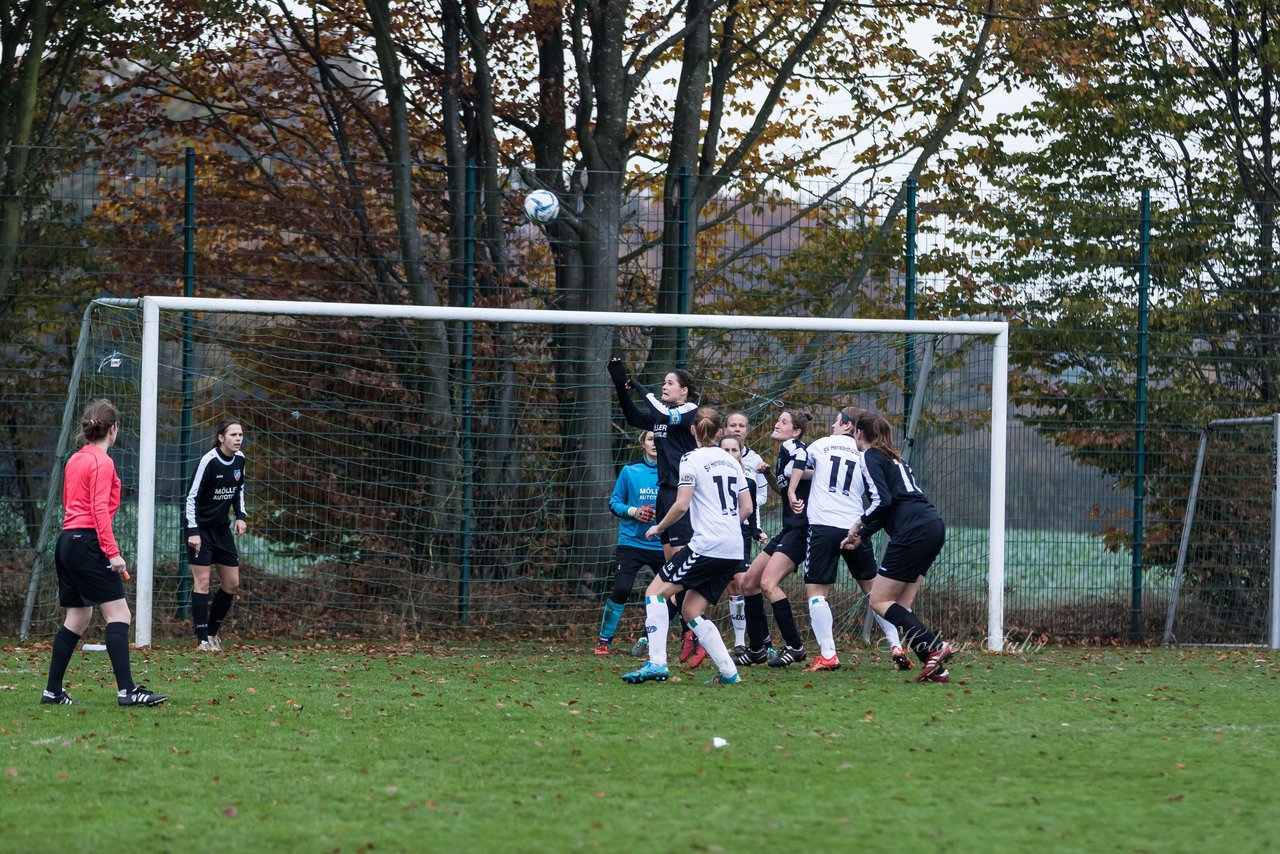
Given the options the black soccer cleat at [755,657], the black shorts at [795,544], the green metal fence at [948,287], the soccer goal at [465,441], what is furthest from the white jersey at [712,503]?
the green metal fence at [948,287]

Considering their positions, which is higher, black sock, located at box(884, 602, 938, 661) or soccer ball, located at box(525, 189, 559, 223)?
soccer ball, located at box(525, 189, 559, 223)

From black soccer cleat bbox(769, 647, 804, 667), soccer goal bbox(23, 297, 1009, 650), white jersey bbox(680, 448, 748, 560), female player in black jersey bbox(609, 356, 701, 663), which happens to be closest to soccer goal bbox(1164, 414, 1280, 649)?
soccer goal bbox(23, 297, 1009, 650)

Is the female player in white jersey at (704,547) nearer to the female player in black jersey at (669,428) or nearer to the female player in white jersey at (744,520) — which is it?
the female player in black jersey at (669,428)

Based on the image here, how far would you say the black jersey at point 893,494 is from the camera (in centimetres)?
947

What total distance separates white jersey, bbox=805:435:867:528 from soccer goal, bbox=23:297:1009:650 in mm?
2296

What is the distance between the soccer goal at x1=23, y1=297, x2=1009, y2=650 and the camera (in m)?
12.2

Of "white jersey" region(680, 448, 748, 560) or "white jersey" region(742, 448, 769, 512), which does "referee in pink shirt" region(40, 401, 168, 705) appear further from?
"white jersey" region(742, 448, 769, 512)

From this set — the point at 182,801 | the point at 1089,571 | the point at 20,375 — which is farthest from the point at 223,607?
the point at 1089,571

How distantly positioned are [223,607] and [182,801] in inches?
232

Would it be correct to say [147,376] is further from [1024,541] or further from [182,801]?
[1024,541]

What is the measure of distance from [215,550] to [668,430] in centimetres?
390

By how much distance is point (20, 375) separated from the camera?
41.2 feet

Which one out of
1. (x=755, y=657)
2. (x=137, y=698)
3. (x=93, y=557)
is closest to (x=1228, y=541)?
(x=755, y=657)

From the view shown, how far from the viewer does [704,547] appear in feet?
29.6
